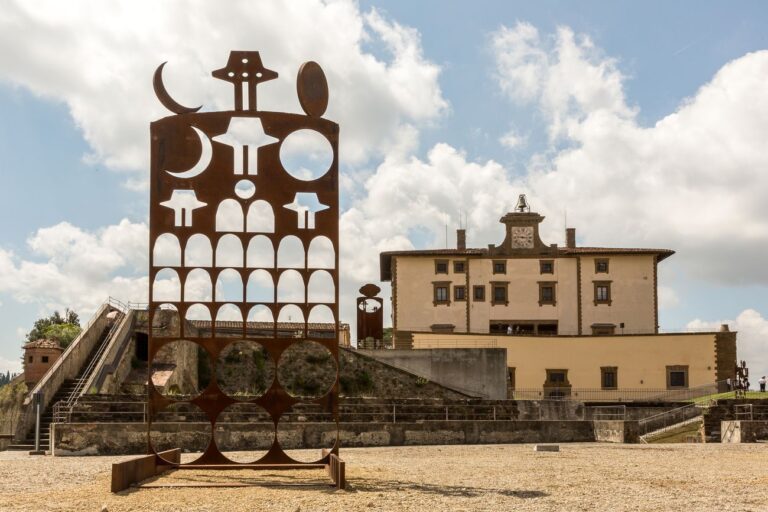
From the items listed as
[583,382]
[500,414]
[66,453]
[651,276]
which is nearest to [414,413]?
[500,414]

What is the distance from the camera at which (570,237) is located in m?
57.4

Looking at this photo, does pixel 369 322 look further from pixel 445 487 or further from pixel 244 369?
pixel 445 487

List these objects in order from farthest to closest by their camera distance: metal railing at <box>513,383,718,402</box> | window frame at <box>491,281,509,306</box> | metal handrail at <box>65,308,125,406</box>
Result: window frame at <box>491,281,509,306</box>
metal railing at <box>513,383,718,402</box>
metal handrail at <box>65,308,125,406</box>

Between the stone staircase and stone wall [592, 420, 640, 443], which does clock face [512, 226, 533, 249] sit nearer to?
the stone staircase

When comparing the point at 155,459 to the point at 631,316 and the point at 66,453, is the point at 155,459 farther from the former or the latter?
the point at 631,316

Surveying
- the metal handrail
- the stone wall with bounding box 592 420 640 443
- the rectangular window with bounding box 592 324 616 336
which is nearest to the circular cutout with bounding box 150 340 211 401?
the metal handrail

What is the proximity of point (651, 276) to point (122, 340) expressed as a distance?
113 ft

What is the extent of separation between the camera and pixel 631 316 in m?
54.8

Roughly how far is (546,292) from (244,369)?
2342 cm

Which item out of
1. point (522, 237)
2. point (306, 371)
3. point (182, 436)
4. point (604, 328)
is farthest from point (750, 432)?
point (522, 237)

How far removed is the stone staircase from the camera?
76.7 ft

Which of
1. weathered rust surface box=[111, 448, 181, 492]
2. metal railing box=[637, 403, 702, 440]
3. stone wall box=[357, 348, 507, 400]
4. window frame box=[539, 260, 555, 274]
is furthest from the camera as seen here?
window frame box=[539, 260, 555, 274]

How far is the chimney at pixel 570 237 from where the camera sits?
188ft

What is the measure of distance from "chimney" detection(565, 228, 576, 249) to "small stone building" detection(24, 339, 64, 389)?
116ft
